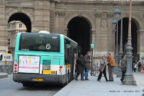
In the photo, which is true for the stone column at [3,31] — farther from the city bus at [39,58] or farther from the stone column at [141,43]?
the city bus at [39,58]

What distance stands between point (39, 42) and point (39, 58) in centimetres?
86

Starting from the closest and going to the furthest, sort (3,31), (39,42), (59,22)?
(39,42) < (3,31) < (59,22)

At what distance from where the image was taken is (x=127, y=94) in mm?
14828

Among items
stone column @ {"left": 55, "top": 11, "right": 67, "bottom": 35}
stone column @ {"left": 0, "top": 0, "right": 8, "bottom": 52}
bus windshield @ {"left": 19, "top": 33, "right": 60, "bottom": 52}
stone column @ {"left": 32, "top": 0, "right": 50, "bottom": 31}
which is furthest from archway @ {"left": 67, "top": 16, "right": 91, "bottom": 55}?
bus windshield @ {"left": 19, "top": 33, "right": 60, "bottom": 52}

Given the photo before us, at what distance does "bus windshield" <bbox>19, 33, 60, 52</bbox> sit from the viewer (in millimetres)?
18203

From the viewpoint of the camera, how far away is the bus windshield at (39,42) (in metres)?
18.2

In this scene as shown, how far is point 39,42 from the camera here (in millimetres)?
18281

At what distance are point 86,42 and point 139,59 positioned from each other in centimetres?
1137

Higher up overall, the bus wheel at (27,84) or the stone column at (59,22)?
the stone column at (59,22)

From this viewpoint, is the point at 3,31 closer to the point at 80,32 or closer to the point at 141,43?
the point at 80,32

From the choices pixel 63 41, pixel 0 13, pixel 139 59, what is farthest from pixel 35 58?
pixel 139 59

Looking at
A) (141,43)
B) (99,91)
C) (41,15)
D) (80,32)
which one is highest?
(41,15)

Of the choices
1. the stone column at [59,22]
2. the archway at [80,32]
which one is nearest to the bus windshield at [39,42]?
the stone column at [59,22]

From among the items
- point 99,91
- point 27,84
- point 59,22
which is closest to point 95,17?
point 59,22
